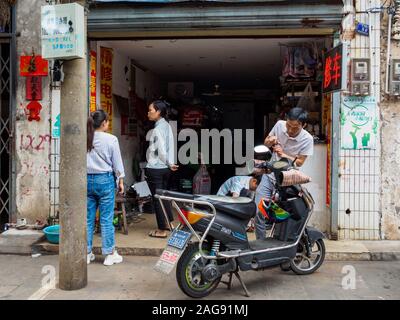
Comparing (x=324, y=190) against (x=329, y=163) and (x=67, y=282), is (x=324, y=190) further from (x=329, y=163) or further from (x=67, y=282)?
(x=67, y=282)

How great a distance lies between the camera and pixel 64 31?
4.20 m

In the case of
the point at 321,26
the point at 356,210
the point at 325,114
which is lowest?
the point at 356,210

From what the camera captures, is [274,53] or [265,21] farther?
[274,53]

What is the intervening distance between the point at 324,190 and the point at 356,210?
0.50 meters

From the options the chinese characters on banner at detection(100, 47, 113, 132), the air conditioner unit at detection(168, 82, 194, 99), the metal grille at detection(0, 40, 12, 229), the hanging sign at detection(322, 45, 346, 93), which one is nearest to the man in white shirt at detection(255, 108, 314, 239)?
the hanging sign at detection(322, 45, 346, 93)

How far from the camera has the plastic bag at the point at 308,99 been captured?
23.0 feet

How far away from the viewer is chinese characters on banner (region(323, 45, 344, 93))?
18.7 ft

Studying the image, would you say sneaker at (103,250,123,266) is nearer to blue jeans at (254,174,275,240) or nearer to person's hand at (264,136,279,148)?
blue jeans at (254,174,275,240)

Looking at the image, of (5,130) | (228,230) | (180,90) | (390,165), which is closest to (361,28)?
(390,165)

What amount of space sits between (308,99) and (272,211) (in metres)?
2.68

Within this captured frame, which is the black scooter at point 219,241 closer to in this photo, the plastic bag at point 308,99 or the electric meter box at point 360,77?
the electric meter box at point 360,77
